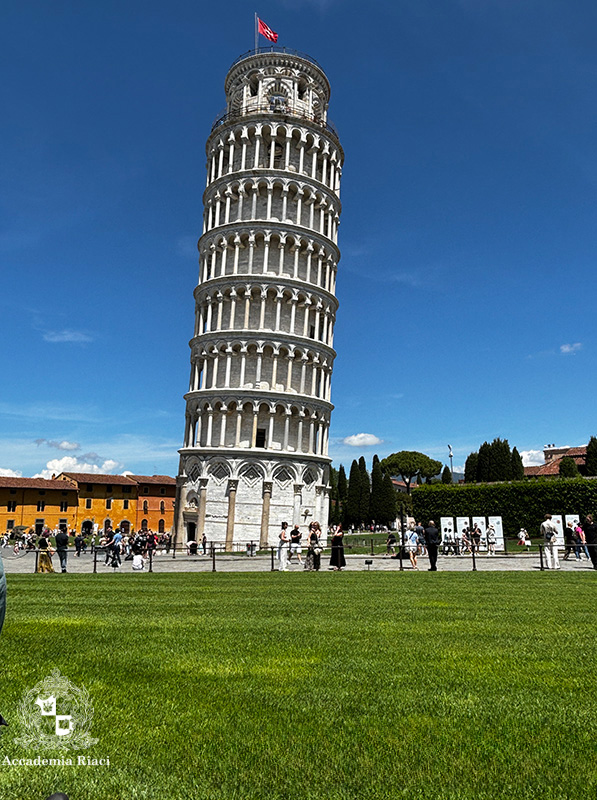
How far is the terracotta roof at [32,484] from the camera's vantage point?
87.7 metres

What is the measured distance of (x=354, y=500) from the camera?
273 feet

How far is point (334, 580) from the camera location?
18156mm

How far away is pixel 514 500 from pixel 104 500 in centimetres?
6980

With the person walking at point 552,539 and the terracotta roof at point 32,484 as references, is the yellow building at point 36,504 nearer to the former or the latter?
the terracotta roof at point 32,484

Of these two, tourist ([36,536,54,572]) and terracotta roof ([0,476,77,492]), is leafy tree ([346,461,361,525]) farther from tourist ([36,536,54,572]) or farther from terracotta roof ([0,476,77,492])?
tourist ([36,536,54,572])

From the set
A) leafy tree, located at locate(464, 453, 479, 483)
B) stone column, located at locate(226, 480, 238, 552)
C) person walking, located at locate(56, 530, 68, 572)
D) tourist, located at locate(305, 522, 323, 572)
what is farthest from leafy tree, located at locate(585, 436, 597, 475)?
person walking, located at locate(56, 530, 68, 572)

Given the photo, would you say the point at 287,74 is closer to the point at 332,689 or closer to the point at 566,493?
the point at 566,493

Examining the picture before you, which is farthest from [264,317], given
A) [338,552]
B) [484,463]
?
[484,463]

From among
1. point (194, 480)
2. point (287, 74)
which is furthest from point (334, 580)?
point (287, 74)

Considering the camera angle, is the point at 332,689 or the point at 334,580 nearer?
the point at 332,689

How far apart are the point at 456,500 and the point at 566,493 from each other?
8.89 meters

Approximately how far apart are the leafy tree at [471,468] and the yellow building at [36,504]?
59.9m

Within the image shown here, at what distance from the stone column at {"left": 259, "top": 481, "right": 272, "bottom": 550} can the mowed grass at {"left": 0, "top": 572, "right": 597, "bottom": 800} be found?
3680 cm

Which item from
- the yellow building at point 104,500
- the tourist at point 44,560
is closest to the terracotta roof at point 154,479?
the yellow building at point 104,500
